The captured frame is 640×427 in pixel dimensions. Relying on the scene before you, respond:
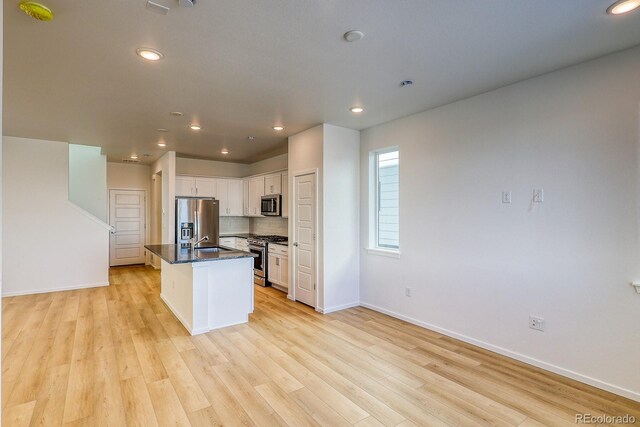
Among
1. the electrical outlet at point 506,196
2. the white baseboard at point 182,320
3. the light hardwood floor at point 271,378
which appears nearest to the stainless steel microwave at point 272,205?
the white baseboard at point 182,320

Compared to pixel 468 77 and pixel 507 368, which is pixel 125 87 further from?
pixel 507 368

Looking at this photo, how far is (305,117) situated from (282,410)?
325cm

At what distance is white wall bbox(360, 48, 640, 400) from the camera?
102 inches

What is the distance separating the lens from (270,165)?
720 centimetres

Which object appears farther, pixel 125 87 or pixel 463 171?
pixel 463 171

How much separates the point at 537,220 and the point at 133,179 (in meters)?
8.49

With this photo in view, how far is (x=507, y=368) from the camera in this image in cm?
300

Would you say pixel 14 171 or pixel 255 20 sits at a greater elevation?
pixel 255 20

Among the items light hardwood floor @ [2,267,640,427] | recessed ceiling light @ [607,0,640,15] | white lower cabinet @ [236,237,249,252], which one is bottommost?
light hardwood floor @ [2,267,640,427]

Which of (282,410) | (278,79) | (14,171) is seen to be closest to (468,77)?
(278,79)

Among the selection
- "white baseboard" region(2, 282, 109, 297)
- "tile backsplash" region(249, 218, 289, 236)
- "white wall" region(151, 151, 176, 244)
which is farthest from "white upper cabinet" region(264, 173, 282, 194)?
"white baseboard" region(2, 282, 109, 297)

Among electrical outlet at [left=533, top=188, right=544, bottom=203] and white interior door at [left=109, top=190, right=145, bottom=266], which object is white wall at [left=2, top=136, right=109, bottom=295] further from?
electrical outlet at [left=533, top=188, right=544, bottom=203]

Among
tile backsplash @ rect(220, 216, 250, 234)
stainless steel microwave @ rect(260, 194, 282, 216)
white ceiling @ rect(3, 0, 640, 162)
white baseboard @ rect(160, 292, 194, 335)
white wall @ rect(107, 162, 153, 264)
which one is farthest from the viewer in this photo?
white wall @ rect(107, 162, 153, 264)

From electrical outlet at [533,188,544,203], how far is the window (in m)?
1.64
